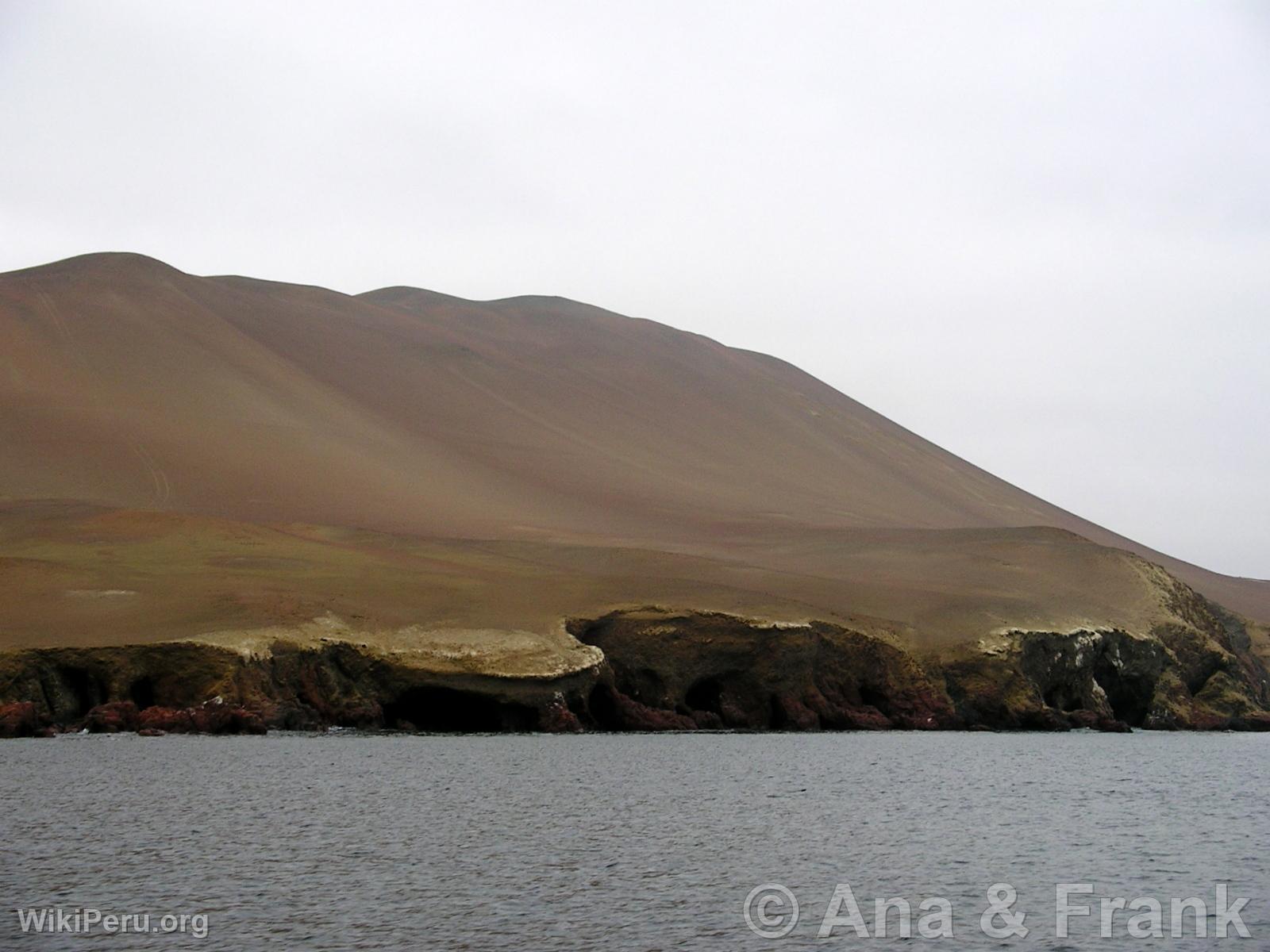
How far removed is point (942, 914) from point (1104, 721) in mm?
62106

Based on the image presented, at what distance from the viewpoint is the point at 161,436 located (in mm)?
129750

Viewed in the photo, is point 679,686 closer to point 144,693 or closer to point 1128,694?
point 144,693

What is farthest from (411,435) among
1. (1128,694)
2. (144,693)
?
(144,693)

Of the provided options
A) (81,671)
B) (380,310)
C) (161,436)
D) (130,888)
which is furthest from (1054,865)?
Result: (380,310)

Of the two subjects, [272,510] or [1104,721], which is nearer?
[1104,721]

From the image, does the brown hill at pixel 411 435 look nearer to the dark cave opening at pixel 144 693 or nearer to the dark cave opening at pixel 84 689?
the dark cave opening at pixel 84 689

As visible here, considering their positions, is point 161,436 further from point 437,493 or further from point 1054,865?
point 1054,865

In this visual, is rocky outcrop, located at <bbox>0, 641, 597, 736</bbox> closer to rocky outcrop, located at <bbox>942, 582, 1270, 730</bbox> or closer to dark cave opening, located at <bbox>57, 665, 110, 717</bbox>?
dark cave opening, located at <bbox>57, 665, 110, 717</bbox>

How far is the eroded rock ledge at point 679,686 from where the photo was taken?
204ft

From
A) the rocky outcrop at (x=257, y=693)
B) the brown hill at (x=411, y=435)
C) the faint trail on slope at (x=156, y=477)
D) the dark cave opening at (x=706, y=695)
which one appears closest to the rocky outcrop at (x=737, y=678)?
the dark cave opening at (x=706, y=695)

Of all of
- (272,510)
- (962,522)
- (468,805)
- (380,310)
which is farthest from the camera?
(380,310)

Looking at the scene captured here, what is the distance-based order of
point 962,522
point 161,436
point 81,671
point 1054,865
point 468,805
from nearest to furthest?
1. point 1054,865
2. point 468,805
3. point 81,671
4. point 161,436
5. point 962,522

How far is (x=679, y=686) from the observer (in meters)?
73.8

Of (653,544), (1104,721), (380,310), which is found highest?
(380,310)
